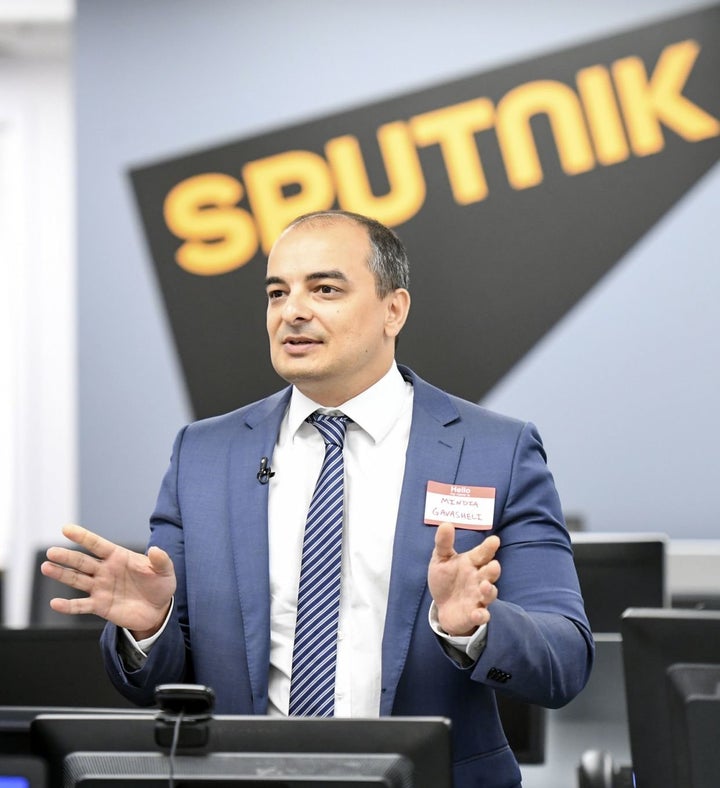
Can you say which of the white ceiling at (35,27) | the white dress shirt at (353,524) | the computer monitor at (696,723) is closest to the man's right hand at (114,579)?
the white dress shirt at (353,524)

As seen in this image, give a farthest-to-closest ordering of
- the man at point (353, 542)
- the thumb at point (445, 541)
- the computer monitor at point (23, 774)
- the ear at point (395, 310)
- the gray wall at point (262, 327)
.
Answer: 1. the gray wall at point (262, 327)
2. the ear at point (395, 310)
3. the man at point (353, 542)
4. the thumb at point (445, 541)
5. the computer monitor at point (23, 774)

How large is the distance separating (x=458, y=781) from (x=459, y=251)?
312 cm

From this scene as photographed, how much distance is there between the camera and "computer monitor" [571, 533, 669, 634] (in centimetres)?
251

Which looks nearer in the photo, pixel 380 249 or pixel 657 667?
pixel 657 667

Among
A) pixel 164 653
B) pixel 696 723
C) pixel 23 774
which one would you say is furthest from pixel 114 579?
pixel 696 723

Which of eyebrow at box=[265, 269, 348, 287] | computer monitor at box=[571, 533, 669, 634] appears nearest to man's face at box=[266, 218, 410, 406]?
eyebrow at box=[265, 269, 348, 287]

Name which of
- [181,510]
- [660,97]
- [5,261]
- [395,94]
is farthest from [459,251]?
[181,510]

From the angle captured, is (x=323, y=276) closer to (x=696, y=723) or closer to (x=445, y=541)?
(x=445, y=541)

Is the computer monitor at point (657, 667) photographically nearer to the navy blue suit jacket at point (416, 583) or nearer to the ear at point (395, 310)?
the navy blue suit jacket at point (416, 583)

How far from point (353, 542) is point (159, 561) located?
0.39 m

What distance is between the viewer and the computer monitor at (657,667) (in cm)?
148

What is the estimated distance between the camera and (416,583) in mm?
2004

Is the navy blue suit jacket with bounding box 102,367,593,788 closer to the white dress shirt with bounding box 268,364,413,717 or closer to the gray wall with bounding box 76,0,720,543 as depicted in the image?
the white dress shirt with bounding box 268,364,413,717

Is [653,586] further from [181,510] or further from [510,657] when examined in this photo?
[181,510]
